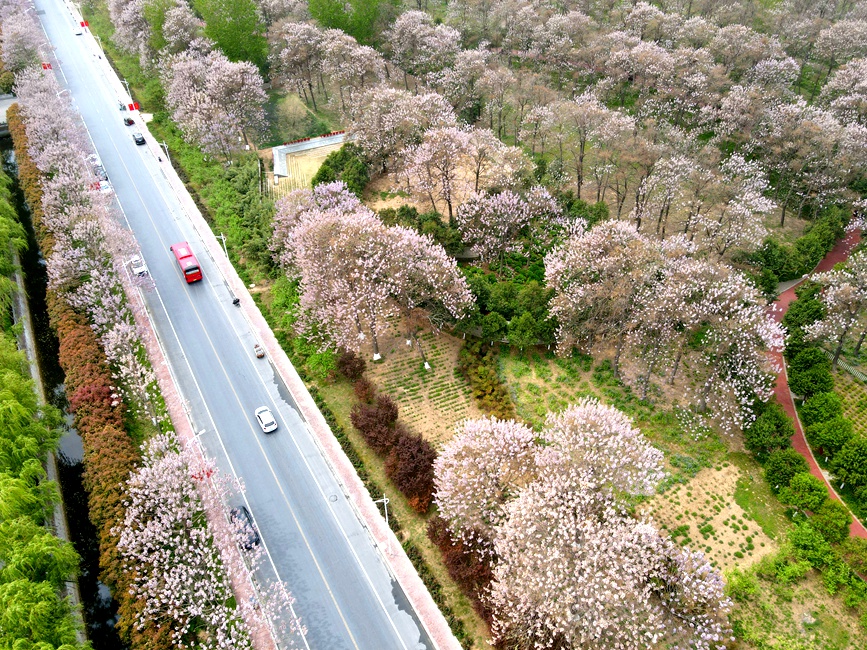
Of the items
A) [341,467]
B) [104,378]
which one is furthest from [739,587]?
[104,378]

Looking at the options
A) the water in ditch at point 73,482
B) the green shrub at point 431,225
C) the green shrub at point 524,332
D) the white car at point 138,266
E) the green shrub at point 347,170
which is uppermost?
the green shrub at point 347,170

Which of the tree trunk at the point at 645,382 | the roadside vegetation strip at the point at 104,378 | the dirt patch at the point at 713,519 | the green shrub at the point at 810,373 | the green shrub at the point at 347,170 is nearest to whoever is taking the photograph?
the roadside vegetation strip at the point at 104,378

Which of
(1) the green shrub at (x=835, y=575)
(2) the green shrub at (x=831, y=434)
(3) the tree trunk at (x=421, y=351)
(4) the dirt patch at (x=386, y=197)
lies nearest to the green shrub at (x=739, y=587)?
(1) the green shrub at (x=835, y=575)

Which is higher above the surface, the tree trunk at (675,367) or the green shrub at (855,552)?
the tree trunk at (675,367)

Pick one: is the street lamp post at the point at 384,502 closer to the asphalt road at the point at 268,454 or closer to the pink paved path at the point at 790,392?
the asphalt road at the point at 268,454

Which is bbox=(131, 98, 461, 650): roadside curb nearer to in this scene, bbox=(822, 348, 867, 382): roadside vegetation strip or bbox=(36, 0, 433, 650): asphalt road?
bbox=(36, 0, 433, 650): asphalt road

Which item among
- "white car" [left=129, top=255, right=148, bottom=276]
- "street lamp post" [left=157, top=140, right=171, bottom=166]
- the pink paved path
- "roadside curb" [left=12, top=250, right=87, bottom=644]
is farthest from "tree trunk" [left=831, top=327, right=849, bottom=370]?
"street lamp post" [left=157, top=140, right=171, bottom=166]

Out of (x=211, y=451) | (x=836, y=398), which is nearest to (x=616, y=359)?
(x=836, y=398)
